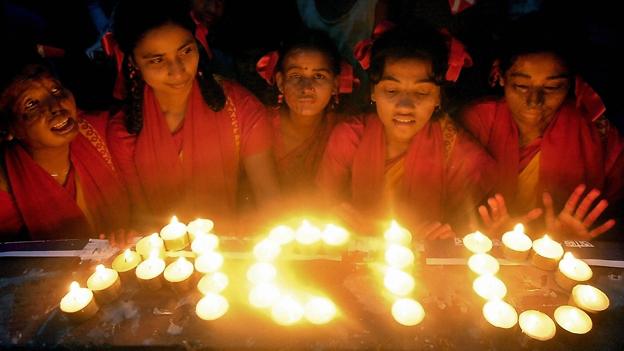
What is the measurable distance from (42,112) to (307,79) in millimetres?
1740

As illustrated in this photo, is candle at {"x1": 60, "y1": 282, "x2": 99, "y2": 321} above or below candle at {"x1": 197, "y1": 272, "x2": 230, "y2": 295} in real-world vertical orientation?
below

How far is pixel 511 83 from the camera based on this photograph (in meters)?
2.86

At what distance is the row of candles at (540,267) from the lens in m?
1.74

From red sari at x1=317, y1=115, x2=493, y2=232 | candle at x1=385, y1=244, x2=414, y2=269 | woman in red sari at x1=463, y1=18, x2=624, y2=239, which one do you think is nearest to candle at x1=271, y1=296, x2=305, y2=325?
candle at x1=385, y1=244, x2=414, y2=269


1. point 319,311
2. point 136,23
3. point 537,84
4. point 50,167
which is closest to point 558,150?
point 537,84

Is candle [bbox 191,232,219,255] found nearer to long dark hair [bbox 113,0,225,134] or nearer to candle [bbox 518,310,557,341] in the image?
long dark hair [bbox 113,0,225,134]

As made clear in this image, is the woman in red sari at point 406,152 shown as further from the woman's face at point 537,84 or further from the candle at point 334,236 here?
the candle at point 334,236

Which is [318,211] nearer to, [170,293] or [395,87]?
[395,87]

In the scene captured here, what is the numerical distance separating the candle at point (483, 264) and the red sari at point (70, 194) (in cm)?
253

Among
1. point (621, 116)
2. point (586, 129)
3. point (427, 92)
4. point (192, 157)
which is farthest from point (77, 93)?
point (621, 116)

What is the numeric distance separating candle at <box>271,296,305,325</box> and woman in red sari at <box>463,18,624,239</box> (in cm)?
132

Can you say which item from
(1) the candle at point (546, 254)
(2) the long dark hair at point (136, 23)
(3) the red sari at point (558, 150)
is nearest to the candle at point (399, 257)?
(1) the candle at point (546, 254)

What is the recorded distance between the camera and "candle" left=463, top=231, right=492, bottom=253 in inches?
84.4

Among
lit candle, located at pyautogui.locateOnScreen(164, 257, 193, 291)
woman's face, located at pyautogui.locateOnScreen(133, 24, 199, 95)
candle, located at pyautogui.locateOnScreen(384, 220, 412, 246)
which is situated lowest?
lit candle, located at pyautogui.locateOnScreen(164, 257, 193, 291)
